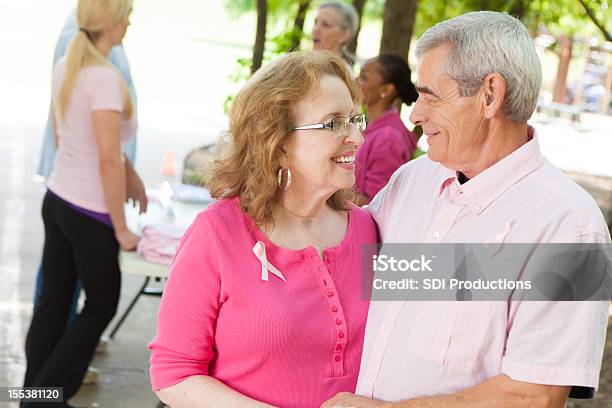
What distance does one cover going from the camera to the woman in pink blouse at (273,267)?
2.32m

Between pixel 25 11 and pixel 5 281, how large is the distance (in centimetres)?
3211

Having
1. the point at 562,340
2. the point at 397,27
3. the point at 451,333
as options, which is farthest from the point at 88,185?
the point at 397,27

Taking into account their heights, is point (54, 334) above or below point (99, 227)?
below

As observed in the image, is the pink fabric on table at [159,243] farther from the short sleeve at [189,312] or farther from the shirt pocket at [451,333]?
the shirt pocket at [451,333]

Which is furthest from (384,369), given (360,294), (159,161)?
(159,161)

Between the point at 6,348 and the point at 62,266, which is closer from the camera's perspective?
the point at 62,266

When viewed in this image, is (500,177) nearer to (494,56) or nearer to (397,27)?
(494,56)

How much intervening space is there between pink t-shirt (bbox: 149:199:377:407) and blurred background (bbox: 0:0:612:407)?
256 centimetres

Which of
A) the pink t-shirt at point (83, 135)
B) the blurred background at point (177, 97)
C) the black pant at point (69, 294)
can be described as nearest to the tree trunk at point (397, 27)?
the blurred background at point (177, 97)

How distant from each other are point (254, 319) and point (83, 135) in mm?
2098

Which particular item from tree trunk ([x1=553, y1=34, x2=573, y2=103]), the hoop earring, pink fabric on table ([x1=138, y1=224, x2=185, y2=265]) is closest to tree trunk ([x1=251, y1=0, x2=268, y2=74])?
pink fabric on table ([x1=138, y1=224, x2=185, y2=265])

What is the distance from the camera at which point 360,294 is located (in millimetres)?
2510

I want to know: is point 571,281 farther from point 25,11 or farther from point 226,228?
point 25,11

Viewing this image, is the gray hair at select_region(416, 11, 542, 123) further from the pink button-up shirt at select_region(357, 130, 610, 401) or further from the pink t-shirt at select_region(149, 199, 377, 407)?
the pink t-shirt at select_region(149, 199, 377, 407)
